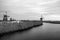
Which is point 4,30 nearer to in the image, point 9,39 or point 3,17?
point 9,39

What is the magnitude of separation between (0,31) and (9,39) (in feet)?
10.4

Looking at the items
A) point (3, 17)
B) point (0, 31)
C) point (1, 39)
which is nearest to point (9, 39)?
point (1, 39)

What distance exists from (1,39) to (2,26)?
362 cm

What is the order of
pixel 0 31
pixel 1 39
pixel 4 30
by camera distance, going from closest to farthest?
pixel 1 39 < pixel 0 31 < pixel 4 30

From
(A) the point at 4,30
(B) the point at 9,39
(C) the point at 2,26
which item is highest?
(C) the point at 2,26

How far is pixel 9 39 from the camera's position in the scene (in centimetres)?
1112

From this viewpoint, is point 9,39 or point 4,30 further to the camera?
point 4,30

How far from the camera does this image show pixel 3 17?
2827 cm

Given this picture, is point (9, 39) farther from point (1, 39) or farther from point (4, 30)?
point (4, 30)

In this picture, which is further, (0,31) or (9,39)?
(0,31)

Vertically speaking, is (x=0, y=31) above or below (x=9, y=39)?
above

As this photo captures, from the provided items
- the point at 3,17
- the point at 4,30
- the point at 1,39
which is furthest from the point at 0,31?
the point at 3,17

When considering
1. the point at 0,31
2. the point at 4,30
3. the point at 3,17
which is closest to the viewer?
the point at 0,31

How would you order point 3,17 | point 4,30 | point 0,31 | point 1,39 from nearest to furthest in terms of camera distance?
point 1,39 < point 0,31 < point 4,30 < point 3,17
